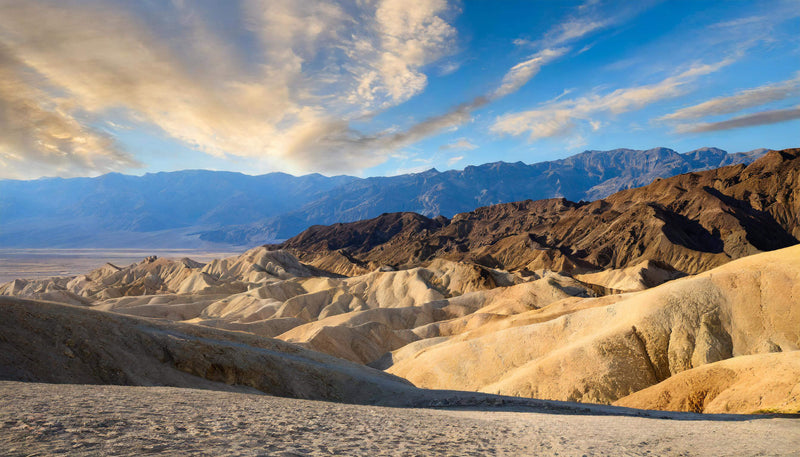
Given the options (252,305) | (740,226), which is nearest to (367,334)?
(252,305)

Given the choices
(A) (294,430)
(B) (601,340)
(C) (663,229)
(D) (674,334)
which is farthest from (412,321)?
(C) (663,229)

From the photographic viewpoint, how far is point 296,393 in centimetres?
1902

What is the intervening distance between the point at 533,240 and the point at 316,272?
66.5 metres

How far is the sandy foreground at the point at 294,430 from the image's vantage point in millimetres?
6852

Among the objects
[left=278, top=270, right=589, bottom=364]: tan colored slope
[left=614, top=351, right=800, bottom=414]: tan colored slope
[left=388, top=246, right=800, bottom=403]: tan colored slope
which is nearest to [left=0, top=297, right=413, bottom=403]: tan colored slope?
[left=388, top=246, right=800, bottom=403]: tan colored slope

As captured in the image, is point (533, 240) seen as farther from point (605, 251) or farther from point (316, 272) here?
point (316, 272)

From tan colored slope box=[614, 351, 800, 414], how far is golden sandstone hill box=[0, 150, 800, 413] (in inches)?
3.3

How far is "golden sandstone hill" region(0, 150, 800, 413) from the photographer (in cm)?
1773

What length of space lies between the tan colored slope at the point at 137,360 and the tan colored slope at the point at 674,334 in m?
12.5

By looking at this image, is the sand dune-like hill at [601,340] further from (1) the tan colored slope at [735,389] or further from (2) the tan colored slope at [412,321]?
(2) the tan colored slope at [412,321]

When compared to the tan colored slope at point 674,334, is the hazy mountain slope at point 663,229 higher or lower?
higher

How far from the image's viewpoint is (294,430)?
28.6 ft

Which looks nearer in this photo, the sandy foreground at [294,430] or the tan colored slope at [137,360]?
the sandy foreground at [294,430]

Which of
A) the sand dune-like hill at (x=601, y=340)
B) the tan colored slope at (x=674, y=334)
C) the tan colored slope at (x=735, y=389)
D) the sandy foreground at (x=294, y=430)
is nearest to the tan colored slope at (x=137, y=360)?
the sand dune-like hill at (x=601, y=340)
